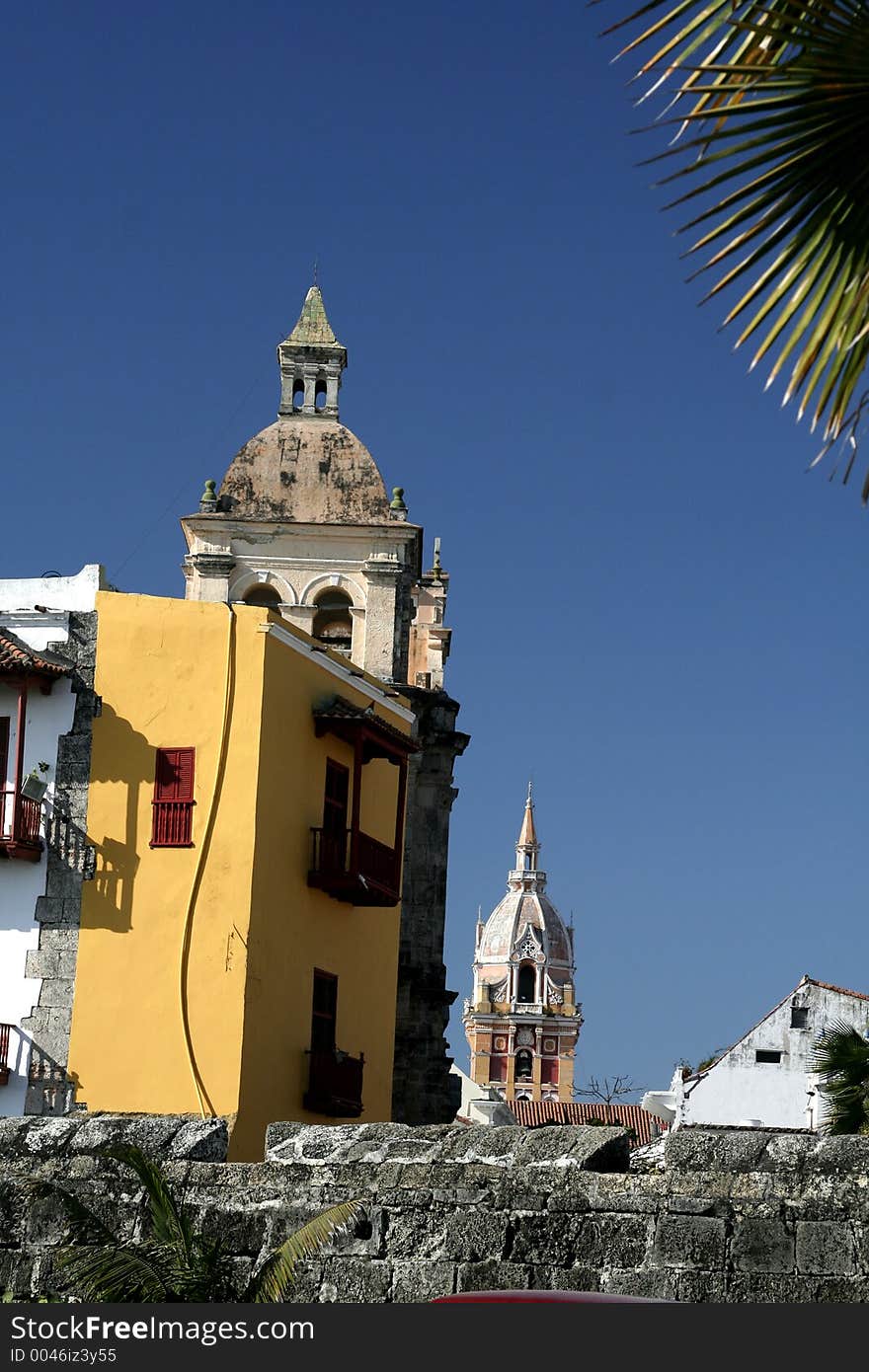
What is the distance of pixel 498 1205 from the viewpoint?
803cm

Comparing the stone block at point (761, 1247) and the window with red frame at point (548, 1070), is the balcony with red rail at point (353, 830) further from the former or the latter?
the window with red frame at point (548, 1070)

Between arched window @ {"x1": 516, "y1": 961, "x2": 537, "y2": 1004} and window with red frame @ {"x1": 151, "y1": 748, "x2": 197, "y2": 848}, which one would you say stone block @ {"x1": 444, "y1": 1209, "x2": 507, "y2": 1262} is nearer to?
window with red frame @ {"x1": 151, "y1": 748, "x2": 197, "y2": 848}

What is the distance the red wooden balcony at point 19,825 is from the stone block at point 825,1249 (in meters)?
15.4

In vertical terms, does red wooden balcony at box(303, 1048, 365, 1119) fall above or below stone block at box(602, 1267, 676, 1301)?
above

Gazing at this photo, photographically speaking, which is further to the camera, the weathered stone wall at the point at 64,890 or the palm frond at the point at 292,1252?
the weathered stone wall at the point at 64,890

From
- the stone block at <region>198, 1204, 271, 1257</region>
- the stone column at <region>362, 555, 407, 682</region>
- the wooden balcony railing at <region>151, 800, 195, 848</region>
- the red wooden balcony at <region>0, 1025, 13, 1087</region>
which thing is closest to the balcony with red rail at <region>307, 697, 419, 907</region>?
the wooden balcony railing at <region>151, 800, 195, 848</region>

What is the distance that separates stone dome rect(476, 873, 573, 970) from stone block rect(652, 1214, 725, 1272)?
413 feet

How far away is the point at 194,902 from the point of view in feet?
70.0

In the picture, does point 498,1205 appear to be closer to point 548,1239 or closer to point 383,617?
point 548,1239

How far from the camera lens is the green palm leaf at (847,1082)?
22.2 m

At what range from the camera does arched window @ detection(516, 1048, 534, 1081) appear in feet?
414

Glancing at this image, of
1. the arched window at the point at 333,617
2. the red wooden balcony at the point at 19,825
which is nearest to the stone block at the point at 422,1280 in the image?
the red wooden balcony at the point at 19,825

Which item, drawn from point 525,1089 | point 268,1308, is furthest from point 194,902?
point 525,1089

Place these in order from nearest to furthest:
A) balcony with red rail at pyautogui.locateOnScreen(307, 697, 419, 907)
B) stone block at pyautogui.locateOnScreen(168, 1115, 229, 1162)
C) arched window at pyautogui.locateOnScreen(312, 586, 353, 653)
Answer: stone block at pyautogui.locateOnScreen(168, 1115, 229, 1162), balcony with red rail at pyautogui.locateOnScreen(307, 697, 419, 907), arched window at pyautogui.locateOnScreen(312, 586, 353, 653)
